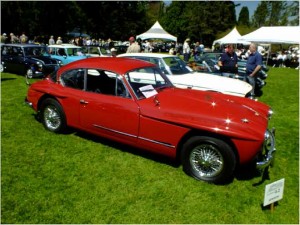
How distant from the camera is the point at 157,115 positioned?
4453 millimetres

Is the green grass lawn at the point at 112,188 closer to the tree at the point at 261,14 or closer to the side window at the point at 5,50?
the side window at the point at 5,50

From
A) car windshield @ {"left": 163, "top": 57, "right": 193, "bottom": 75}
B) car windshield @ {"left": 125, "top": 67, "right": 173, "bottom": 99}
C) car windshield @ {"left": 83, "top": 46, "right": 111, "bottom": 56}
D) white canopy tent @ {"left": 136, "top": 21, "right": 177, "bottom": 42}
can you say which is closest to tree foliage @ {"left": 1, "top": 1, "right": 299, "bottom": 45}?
white canopy tent @ {"left": 136, "top": 21, "right": 177, "bottom": 42}

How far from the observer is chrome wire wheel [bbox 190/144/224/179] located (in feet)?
13.6

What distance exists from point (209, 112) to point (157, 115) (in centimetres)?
76

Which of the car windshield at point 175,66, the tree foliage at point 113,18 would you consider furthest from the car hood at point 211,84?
the tree foliage at point 113,18

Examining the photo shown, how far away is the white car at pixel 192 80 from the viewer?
7868mm

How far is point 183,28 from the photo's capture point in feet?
192

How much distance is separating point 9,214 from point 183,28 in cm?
5830

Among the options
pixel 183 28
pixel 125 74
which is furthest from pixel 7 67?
pixel 183 28

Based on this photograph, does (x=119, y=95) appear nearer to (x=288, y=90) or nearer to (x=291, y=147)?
(x=291, y=147)

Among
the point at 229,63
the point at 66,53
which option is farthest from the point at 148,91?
the point at 66,53

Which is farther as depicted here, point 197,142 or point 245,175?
point 245,175

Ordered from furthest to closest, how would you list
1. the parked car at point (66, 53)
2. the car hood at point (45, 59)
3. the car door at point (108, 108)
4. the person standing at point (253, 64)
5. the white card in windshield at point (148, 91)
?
the parked car at point (66, 53)
the car hood at point (45, 59)
the person standing at point (253, 64)
the white card in windshield at point (148, 91)
the car door at point (108, 108)

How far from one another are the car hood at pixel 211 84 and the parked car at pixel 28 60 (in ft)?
19.2
